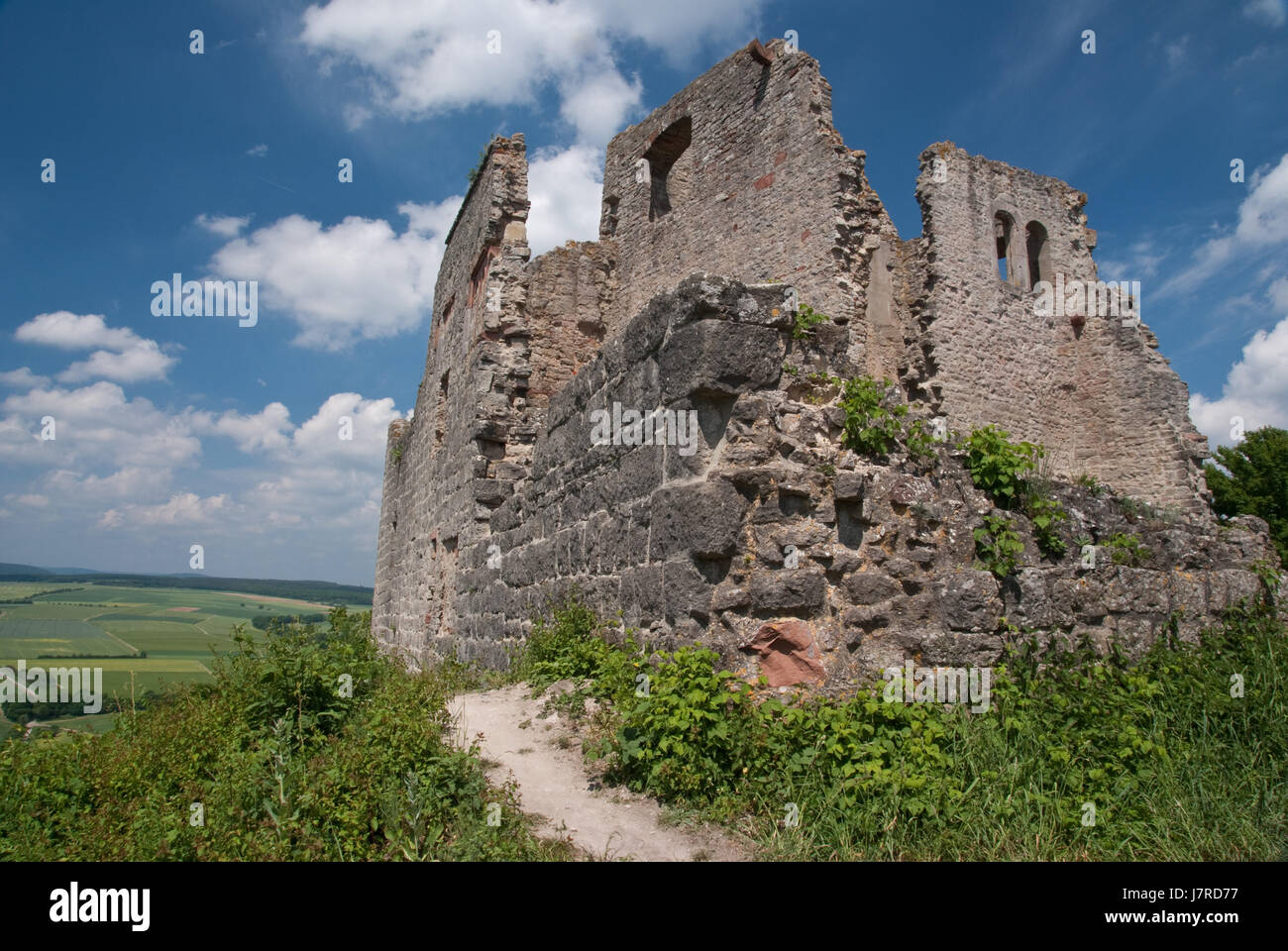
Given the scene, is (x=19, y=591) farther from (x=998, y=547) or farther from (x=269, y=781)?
(x=998, y=547)

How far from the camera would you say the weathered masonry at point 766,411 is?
429 cm

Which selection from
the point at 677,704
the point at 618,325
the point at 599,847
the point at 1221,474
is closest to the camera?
the point at 599,847

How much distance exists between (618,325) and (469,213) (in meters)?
3.29

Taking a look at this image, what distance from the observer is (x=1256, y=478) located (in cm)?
2103

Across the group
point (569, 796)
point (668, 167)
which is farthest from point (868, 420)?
point (668, 167)

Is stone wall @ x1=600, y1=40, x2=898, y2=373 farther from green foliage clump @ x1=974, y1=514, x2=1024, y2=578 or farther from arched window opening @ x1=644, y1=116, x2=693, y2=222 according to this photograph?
green foliage clump @ x1=974, y1=514, x2=1024, y2=578

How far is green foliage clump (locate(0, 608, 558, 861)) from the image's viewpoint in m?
3.28

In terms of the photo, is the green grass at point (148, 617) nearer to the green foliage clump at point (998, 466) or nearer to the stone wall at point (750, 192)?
the stone wall at point (750, 192)

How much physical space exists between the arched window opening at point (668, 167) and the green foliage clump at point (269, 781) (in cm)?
1248

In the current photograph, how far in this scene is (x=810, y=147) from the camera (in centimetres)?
1242

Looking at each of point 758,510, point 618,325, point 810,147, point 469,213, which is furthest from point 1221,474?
point 758,510

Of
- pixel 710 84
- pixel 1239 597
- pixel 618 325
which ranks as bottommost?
pixel 1239 597
